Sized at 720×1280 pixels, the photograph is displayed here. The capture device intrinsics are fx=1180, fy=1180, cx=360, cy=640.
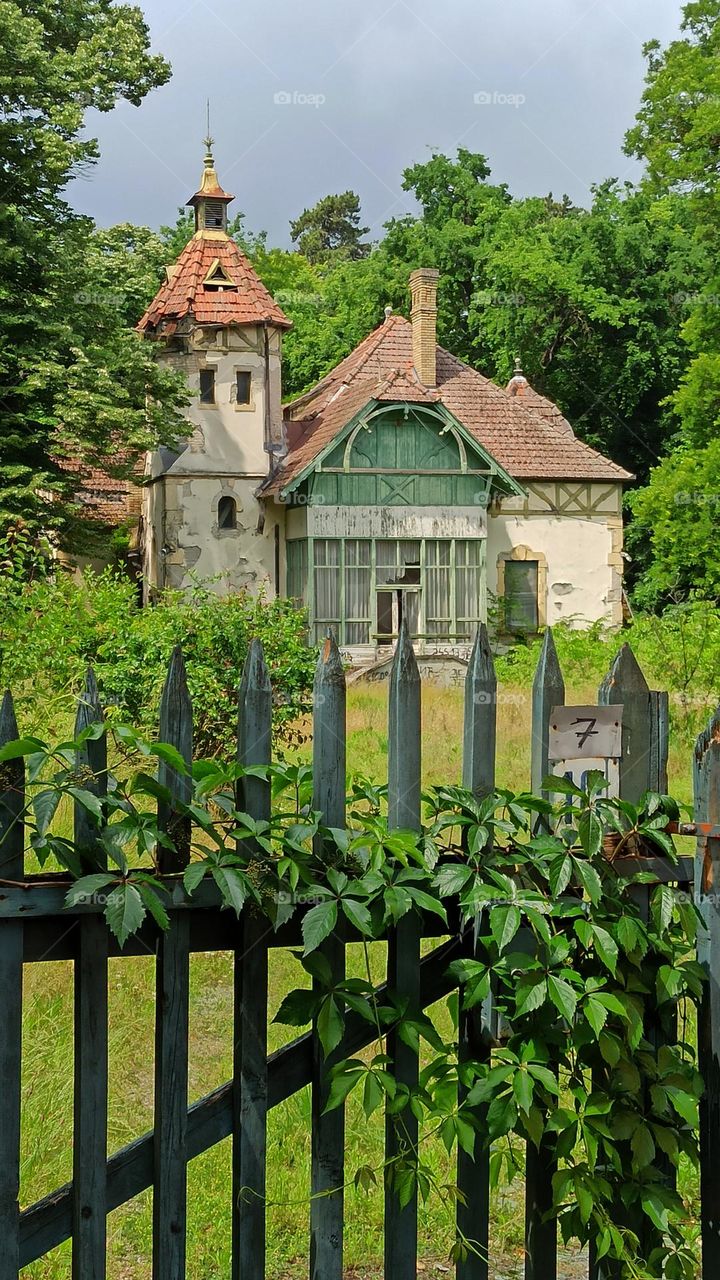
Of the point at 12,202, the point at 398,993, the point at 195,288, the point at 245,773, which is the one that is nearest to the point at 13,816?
the point at 245,773

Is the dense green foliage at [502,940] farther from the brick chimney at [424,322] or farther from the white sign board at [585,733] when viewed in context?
the brick chimney at [424,322]

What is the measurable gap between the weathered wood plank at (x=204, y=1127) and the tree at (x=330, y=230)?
6237cm

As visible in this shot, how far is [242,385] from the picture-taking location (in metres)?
25.1

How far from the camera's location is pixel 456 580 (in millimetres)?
24734

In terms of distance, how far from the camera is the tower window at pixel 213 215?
25.8 m

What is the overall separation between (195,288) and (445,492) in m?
6.82

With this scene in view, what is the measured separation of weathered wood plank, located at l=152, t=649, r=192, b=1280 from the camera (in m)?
2.50

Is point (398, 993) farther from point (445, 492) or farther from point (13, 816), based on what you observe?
point (445, 492)

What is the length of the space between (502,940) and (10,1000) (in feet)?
3.33

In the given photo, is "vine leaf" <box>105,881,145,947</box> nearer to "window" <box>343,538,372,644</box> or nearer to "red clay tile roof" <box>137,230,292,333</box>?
"window" <box>343,538,372,644</box>

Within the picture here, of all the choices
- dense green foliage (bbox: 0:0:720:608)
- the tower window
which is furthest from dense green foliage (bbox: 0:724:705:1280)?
the tower window

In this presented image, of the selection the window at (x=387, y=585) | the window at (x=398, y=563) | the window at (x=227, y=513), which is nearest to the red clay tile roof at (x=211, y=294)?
the window at (x=227, y=513)

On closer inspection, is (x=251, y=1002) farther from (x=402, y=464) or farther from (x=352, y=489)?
(x=402, y=464)

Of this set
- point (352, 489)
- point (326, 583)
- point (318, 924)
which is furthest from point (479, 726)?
point (352, 489)
